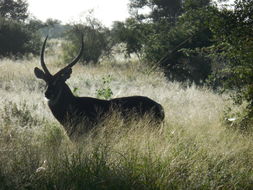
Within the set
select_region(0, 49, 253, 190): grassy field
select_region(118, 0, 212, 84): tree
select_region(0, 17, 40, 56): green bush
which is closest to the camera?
select_region(0, 49, 253, 190): grassy field

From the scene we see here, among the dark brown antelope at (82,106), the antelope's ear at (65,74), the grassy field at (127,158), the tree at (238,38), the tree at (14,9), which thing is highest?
the tree at (14,9)

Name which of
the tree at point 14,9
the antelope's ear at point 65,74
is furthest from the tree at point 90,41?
the antelope's ear at point 65,74

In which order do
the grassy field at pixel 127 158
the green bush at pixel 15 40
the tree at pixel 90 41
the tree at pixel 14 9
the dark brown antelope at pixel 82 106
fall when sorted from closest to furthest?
1. the grassy field at pixel 127 158
2. the dark brown antelope at pixel 82 106
3. the tree at pixel 90 41
4. the green bush at pixel 15 40
5. the tree at pixel 14 9

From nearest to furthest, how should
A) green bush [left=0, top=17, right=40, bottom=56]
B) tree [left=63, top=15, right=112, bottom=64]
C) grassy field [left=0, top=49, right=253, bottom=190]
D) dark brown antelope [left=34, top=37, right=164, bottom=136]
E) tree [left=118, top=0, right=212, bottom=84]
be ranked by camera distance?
Answer: grassy field [left=0, top=49, right=253, bottom=190] → dark brown antelope [left=34, top=37, right=164, bottom=136] → tree [left=118, top=0, right=212, bottom=84] → tree [left=63, top=15, right=112, bottom=64] → green bush [left=0, top=17, right=40, bottom=56]

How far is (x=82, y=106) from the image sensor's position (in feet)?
22.1

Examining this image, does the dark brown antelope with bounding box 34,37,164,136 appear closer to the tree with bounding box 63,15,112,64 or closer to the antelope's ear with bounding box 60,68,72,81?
the antelope's ear with bounding box 60,68,72,81

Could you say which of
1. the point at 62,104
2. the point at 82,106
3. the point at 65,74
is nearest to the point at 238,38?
the point at 82,106

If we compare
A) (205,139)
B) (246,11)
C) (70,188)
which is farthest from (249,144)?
(70,188)

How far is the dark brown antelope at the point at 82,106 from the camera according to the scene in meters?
6.47

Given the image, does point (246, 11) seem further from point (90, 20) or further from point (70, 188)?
point (90, 20)

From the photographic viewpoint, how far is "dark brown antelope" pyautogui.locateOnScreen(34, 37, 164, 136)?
6473mm

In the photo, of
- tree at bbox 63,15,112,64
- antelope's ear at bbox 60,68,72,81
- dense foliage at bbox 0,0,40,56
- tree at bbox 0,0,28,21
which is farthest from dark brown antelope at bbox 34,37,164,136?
tree at bbox 0,0,28,21

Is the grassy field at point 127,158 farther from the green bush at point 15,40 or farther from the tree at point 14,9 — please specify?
the tree at point 14,9

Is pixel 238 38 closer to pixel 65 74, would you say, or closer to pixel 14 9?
pixel 65 74
